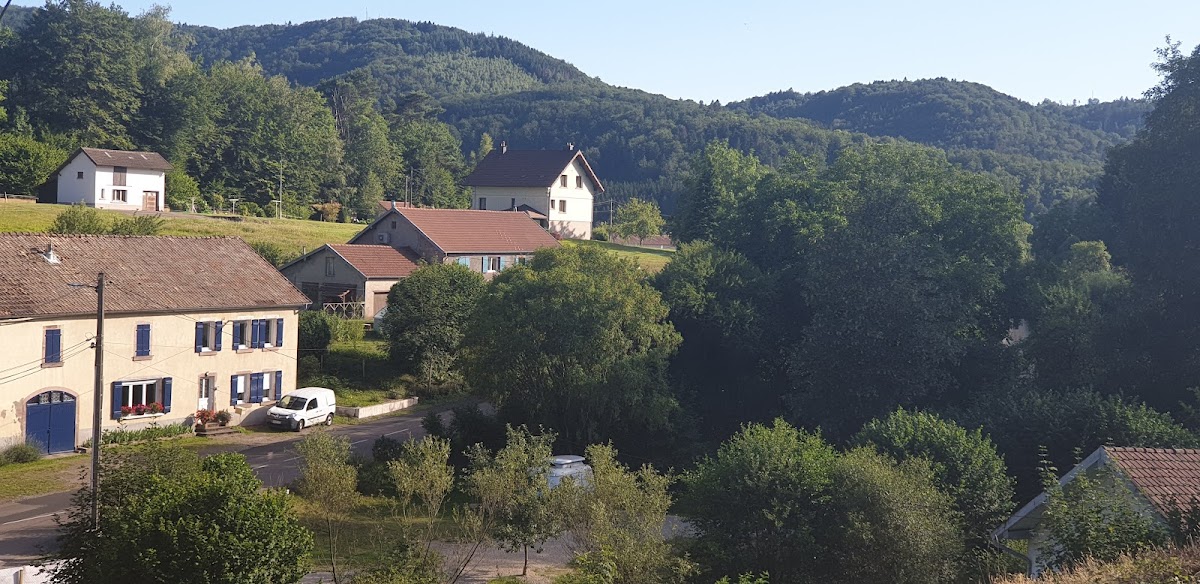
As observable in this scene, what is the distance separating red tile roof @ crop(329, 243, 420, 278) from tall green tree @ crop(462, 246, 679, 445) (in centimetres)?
1519

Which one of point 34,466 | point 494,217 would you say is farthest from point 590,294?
point 494,217

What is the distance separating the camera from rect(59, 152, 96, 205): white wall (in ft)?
210

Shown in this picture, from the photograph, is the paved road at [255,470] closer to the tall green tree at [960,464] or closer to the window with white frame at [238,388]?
the window with white frame at [238,388]

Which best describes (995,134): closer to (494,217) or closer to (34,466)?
(494,217)

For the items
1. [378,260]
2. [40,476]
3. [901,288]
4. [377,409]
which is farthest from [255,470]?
[901,288]

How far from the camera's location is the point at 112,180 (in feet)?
214

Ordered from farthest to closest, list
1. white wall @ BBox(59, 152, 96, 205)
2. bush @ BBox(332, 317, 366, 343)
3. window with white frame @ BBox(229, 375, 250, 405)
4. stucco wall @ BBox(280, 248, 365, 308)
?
1. white wall @ BBox(59, 152, 96, 205)
2. stucco wall @ BBox(280, 248, 365, 308)
3. bush @ BBox(332, 317, 366, 343)
4. window with white frame @ BBox(229, 375, 250, 405)

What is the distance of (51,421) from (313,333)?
12.3 m

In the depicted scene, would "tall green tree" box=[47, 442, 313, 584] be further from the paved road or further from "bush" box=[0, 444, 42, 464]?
"bush" box=[0, 444, 42, 464]

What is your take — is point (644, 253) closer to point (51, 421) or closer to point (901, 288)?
point (901, 288)

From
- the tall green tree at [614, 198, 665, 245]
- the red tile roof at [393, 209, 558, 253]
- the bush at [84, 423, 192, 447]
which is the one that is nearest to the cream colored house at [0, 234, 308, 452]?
the bush at [84, 423, 192, 447]

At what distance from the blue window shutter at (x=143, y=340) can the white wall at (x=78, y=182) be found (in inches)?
1323

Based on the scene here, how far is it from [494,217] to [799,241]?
2128 centimetres

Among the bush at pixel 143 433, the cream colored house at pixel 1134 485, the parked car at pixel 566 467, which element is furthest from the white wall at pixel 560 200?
the cream colored house at pixel 1134 485
